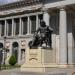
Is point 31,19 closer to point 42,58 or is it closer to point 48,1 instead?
point 48,1

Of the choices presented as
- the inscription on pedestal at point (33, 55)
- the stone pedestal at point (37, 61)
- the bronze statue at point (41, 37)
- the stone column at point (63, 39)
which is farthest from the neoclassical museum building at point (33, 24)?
the inscription on pedestal at point (33, 55)

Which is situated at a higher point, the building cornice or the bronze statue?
the building cornice

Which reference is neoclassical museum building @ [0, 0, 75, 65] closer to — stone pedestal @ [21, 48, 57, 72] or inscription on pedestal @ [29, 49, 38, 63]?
stone pedestal @ [21, 48, 57, 72]

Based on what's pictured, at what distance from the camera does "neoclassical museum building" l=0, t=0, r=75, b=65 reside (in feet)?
125

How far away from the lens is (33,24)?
5503 cm

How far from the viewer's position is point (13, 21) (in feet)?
188

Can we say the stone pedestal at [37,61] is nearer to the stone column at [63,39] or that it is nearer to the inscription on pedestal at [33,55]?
the inscription on pedestal at [33,55]

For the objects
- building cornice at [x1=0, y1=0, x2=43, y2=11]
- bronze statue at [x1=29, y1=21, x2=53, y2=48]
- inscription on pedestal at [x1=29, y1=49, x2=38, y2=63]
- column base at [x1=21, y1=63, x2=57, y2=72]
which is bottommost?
column base at [x1=21, y1=63, x2=57, y2=72]

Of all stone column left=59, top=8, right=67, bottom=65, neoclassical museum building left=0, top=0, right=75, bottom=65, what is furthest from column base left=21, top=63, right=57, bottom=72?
neoclassical museum building left=0, top=0, right=75, bottom=65

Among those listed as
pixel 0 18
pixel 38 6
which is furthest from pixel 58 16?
pixel 0 18

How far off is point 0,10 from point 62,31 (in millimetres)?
24282

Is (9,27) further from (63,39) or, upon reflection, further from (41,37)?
(41,37)

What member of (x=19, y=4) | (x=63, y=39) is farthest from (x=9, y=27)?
(x=63, y=39)

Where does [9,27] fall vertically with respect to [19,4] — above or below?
below
